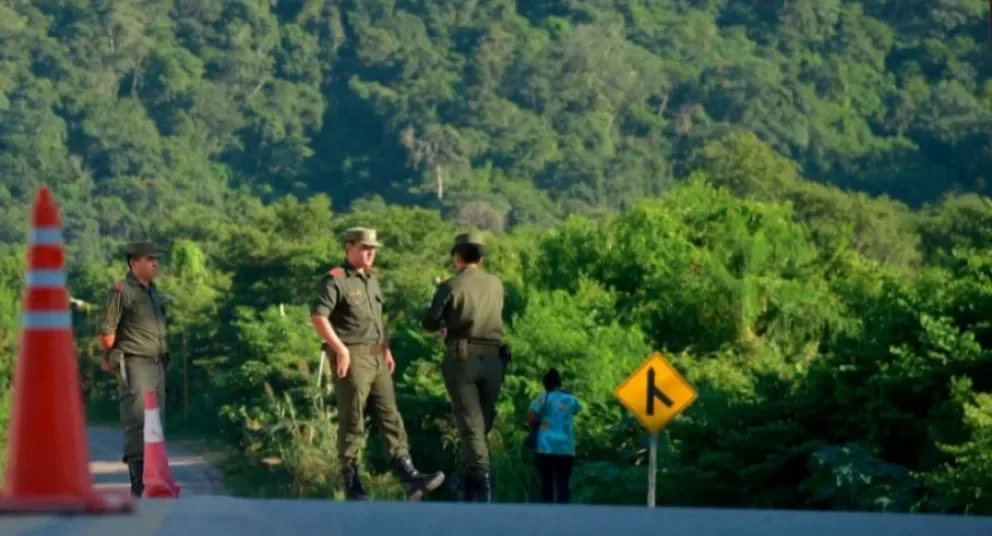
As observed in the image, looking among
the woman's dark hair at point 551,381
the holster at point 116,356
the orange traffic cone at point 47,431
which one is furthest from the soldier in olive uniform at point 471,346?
the orange traffic cone at point 47,431

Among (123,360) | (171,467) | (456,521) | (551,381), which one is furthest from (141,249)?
(171,467)

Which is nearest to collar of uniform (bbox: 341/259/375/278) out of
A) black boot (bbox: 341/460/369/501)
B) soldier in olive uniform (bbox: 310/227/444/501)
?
soldier in olive uniform (bbox: 310/227/444/501)

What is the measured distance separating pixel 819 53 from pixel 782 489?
14406 centimetres

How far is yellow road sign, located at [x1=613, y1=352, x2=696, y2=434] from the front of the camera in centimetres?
2362

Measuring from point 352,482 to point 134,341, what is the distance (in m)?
1.55

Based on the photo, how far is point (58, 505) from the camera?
8.10 metres

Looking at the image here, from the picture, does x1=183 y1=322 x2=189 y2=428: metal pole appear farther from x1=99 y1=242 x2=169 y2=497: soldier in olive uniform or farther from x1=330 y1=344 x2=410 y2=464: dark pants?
x1=330 y1=344 x2=410 y2=464: dark pants

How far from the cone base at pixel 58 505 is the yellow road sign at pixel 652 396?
15.6 metres

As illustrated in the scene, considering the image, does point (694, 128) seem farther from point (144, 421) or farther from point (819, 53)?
point (144, 421)

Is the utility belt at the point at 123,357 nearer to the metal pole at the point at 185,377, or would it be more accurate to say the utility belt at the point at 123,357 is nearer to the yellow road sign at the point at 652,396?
the yellow road sign at the point at 652,396

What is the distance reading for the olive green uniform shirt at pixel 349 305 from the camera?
42.8 feet

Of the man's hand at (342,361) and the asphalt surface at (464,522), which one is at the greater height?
the man's hand at (342,361)

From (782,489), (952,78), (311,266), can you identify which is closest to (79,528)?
(782,489)

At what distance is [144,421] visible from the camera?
13.1m
